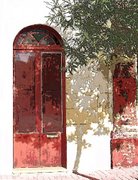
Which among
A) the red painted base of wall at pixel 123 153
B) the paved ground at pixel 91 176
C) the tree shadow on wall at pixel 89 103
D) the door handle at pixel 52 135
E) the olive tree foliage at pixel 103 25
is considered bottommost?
the paved ground at pixel 91 176

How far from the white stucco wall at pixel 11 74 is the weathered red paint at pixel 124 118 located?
0.83 ft

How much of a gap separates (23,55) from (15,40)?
40 cm

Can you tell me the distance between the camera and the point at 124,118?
11789 mm

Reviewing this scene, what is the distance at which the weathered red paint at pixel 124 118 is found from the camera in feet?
38.3

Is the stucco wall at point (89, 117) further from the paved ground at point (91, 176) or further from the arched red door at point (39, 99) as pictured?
the paved ground at point (91, 176)

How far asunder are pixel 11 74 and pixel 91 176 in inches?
117

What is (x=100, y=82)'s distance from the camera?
38.7 ft

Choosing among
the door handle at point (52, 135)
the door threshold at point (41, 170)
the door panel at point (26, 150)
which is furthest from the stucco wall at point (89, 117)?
the door panel at point (26, 150)

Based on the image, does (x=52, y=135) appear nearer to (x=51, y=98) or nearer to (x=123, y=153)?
(x=51, y=98)

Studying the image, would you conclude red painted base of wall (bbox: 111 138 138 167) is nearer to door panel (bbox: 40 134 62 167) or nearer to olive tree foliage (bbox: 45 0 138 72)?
door panel (bbox: 40 134 62 167)

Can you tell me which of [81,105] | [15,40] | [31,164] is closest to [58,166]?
[31,164]

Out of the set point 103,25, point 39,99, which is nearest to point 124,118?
point 39,99

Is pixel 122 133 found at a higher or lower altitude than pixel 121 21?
lower

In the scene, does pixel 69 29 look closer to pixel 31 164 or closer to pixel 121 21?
pixel 121 21
